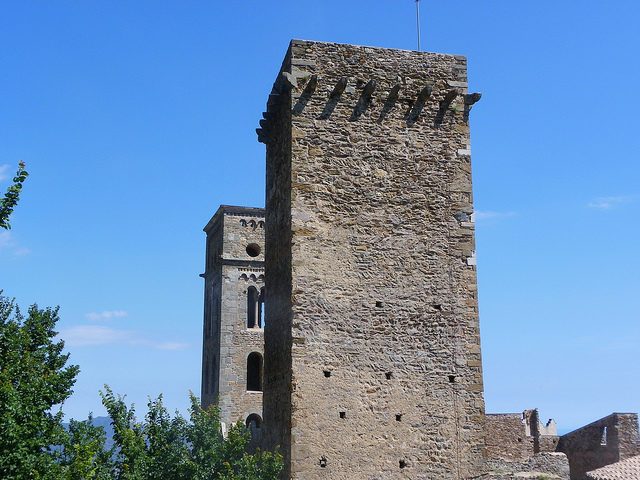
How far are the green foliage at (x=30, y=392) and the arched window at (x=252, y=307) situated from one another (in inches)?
932

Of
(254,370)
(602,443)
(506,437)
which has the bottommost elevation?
(602,443)

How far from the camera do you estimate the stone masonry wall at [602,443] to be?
2306 centimetres

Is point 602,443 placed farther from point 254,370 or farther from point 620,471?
point 254,370

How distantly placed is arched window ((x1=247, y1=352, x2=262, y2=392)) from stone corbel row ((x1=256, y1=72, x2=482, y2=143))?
1014 inches

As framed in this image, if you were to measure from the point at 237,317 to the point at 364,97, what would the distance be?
26.4 m

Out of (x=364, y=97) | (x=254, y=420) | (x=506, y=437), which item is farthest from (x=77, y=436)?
(x=254, y=420)

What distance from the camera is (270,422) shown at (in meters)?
14.4

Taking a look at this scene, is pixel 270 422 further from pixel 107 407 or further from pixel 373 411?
pixel 107 407

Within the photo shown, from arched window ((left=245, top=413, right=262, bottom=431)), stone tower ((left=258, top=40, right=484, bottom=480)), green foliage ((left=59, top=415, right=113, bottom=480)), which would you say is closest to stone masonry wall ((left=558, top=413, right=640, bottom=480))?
stone tower ((left=258, top=40, right=484, bottom=480))

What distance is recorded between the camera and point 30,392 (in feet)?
46.3

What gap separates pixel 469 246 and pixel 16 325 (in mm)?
8217

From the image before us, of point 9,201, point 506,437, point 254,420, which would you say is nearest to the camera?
point 9,201

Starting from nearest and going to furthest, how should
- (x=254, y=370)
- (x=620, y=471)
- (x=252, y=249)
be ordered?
(x=620, y=471) < (x=254, y=370) < (x=252, y=249)

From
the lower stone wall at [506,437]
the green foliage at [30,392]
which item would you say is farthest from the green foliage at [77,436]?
the lower stone wall at [506,437]
